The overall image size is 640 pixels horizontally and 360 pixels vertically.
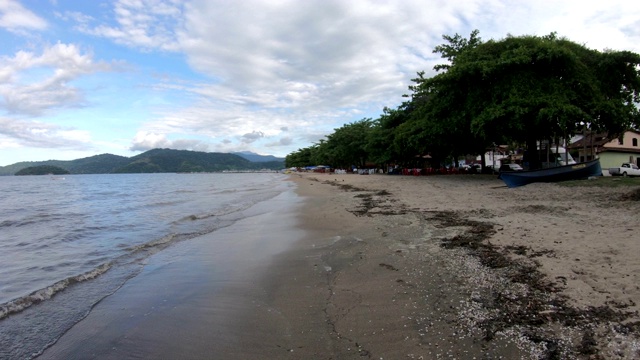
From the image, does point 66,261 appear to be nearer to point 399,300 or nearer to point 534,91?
point 399,300

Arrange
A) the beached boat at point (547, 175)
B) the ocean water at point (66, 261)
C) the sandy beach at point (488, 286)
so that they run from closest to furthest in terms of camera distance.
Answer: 1. the sandy beach at point (488, 286)
2. the ocean water at point (66, 261)
3. the beached boat at point (547, 175)

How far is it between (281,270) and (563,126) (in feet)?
65.4

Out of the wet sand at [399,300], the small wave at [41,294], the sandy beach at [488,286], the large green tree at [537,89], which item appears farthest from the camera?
the large green tree at [537,89]

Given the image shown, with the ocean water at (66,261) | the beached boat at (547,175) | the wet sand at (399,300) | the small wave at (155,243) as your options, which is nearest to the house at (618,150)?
the beached boat at (547,175)

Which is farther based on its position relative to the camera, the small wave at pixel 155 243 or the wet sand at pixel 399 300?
the small wave at pixel 155 243

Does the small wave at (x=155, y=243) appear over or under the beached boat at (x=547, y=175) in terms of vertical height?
under

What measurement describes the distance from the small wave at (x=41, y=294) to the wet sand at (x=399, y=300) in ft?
3.67

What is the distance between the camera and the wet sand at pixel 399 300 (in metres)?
3.71

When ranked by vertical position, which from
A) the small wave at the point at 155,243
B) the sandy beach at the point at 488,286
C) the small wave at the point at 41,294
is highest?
the sandy beach at the point at 488,286

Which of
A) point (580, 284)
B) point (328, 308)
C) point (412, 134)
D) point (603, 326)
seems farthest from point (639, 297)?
point (412, 134)

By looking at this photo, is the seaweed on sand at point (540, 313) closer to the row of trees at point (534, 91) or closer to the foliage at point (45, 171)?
the row of trees at point (534, 91)

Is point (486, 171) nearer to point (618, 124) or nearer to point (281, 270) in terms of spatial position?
point (618, 124)

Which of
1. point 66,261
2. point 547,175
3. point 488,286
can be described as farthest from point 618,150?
point 66,261

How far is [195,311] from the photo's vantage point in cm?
530
